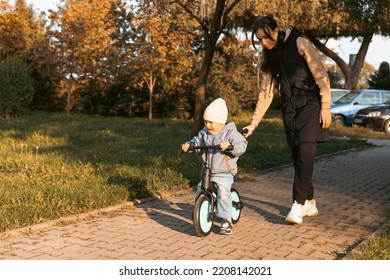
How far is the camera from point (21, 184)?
730 cm

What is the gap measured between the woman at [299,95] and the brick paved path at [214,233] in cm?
49

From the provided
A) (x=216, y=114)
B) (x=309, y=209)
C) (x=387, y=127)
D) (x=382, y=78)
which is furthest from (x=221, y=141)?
(x=382, y=78)

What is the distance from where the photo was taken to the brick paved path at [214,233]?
4.61m

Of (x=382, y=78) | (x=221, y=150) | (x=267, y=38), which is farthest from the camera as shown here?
(x=382, y=78)

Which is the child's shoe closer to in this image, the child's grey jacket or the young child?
the young child

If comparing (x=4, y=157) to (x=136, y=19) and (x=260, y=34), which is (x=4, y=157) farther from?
(x=136, y=19)

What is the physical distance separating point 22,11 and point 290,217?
3679 centimetres

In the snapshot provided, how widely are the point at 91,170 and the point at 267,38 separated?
13.3 ft

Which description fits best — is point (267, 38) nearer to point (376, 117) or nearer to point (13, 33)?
point (376, 117)

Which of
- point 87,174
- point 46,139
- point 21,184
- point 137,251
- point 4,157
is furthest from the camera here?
point 46,139

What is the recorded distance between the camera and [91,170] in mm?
8406

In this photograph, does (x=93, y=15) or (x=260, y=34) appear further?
(x=93, y=15)

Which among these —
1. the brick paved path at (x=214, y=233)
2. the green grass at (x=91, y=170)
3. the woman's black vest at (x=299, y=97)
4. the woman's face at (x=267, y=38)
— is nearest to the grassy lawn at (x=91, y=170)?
the green grass at (x=91, y=170)

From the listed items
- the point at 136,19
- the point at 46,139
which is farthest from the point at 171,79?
the point at 46,139
